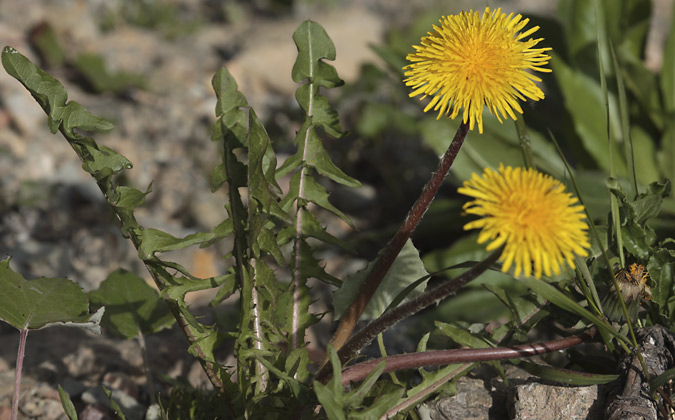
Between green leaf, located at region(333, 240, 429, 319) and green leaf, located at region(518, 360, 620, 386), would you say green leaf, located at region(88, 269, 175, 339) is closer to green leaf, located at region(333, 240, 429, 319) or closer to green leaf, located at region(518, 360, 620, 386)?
green leaf, located at region(333, 240, 429, 319)

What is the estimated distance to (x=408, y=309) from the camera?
1618 millimetres

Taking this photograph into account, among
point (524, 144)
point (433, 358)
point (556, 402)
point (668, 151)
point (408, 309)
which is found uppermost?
point (668, 151)

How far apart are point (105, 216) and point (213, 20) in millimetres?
3151

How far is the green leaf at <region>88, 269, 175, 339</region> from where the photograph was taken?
222 cm

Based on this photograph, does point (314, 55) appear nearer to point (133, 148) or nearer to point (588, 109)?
point (588, 109)

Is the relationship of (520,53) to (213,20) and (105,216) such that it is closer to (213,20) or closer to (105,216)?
(105,216)

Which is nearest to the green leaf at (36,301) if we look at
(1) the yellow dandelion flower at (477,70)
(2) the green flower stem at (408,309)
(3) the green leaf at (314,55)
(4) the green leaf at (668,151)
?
(2) the green flower stem at (408,309)

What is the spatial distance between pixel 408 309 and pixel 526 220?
0.44 metres

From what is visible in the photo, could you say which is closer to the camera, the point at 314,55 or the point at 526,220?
the point at 526,220

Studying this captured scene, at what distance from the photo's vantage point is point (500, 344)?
6.69ft

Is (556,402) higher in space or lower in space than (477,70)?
lower

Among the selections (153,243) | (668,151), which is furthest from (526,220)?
(668,151)

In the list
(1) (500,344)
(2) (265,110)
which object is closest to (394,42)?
(2) (265,110)

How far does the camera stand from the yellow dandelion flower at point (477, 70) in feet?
5.00
